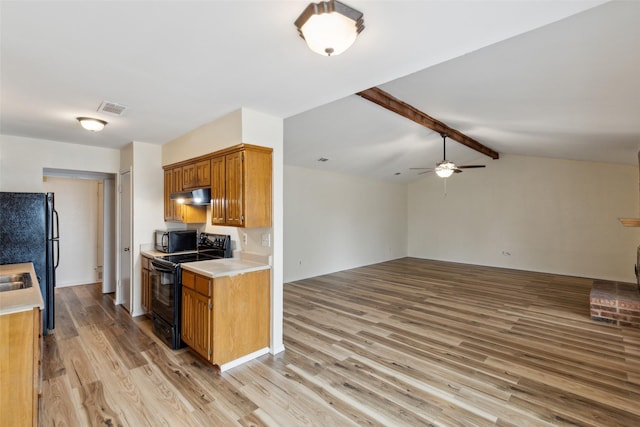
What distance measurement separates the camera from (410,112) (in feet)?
14.8

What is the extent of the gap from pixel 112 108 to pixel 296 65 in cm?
211

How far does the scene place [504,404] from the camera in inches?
93.8

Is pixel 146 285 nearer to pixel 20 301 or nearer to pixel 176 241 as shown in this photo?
pixel 176 241

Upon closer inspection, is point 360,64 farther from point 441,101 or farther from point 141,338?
point 141,338

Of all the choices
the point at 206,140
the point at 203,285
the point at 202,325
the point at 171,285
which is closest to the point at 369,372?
the point at 202,325

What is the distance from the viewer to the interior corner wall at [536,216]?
22.1 feet

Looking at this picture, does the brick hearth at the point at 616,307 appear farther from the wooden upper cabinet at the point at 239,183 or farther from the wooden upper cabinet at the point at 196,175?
the wooden upper cabinet at the point at 196,175

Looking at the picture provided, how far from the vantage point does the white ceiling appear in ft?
5.19

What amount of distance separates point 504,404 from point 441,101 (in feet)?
11.3

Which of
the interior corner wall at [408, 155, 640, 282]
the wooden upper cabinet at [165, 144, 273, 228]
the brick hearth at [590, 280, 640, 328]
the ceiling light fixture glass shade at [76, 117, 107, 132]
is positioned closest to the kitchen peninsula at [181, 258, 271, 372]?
the wooden upper cabinet at [165, 144, 273, 228]

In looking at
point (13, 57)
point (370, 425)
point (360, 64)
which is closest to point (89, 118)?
point (13, 57)

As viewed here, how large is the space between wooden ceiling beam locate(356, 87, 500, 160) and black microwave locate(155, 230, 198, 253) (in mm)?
2988

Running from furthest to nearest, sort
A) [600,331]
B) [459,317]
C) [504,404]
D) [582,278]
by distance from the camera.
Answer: [582,278] → [459,317] → [600,331] → [504,404]

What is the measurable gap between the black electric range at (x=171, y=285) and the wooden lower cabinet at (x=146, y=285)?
0.29 metres
